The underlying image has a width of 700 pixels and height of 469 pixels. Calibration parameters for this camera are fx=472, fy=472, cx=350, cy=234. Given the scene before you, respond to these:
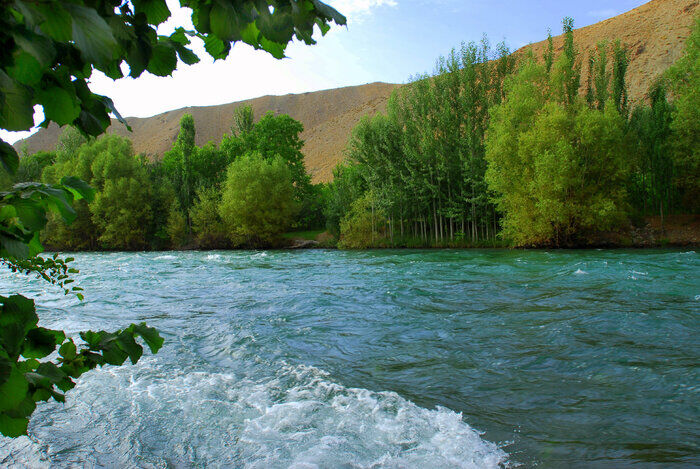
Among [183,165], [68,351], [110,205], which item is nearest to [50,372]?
[68,351]

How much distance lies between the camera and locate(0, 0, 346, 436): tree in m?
0.85

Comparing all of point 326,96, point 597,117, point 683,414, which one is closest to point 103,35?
point 683,414

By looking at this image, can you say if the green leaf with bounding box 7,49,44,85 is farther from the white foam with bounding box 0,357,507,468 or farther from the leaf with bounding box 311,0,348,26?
the white foam with bounding box 0,357,507,468

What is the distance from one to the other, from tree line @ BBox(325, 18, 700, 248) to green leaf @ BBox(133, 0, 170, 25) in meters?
28.4

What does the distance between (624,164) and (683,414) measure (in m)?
28.2

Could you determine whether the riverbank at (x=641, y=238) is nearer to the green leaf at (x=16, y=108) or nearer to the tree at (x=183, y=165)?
the tree at (x=183, y=165)

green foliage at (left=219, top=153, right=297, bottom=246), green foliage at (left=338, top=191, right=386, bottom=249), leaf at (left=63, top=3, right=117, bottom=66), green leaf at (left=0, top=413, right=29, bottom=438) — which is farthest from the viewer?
green foliage at (left=219, top=153, right=297, bottom=246)

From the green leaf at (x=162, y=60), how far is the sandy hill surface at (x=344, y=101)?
50.5 m

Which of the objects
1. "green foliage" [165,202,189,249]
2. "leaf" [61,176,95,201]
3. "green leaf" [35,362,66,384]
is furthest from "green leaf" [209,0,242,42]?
"green foliage" [165,202,189,249]

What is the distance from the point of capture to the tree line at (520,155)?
92.4 ft

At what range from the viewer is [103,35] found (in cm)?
85

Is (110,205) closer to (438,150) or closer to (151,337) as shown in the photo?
(438,150)

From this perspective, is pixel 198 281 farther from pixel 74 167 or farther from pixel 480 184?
pixel 74 167

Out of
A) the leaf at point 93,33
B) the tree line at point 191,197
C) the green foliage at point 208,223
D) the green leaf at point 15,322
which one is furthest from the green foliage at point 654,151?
the leaf at point 93,33
